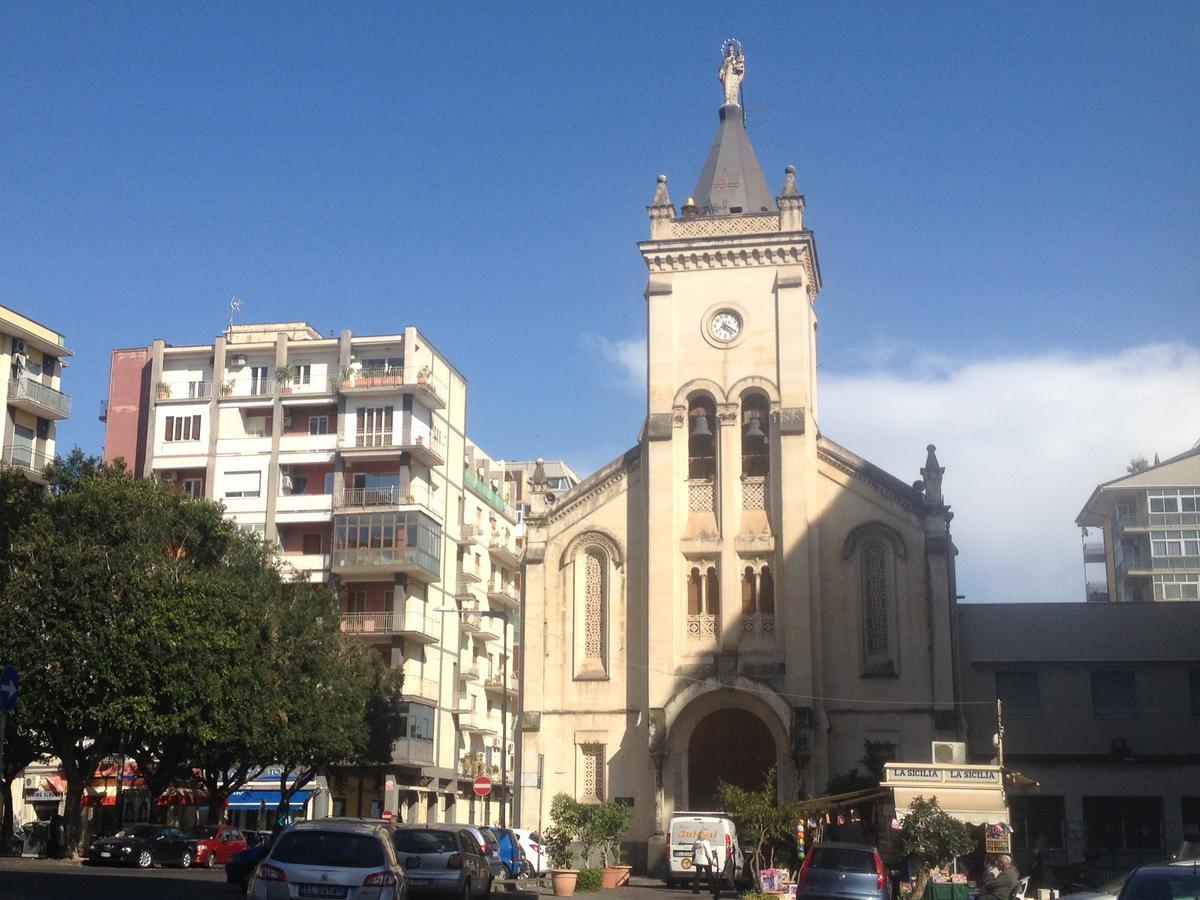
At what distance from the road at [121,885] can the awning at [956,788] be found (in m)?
5.35

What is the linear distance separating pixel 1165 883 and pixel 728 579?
32.4 meters

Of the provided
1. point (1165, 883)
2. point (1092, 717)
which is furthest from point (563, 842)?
point (1165, 883)

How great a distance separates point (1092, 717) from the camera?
4900 centimetres

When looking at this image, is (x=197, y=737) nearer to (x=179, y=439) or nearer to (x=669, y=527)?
(x=669, y=527)

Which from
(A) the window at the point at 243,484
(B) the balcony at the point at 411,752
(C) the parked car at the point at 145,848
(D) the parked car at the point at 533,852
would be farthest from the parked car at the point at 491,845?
(A) the window at the point at 243,484

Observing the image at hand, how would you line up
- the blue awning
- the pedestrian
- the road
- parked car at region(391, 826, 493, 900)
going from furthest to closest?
1. the blue awning
2. the pedestrian
3. the road
4. parked car at region(391, 826, 493, 900)

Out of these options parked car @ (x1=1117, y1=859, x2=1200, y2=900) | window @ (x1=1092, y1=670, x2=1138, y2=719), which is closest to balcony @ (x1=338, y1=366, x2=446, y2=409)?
window @ (x1=1092, y1=670, x2=1138, y2=719)

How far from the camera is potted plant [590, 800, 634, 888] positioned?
39.5 metres

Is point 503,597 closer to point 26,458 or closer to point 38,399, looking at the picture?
point 26,458

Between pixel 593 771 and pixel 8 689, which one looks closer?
pixel 8 689

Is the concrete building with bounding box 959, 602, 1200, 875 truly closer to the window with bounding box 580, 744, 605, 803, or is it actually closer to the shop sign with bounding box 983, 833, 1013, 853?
the window with bounding box 580, 744, 605, 803

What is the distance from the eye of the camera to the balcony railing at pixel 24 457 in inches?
2222

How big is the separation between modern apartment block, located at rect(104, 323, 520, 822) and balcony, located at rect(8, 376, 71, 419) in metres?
6.33

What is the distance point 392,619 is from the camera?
61.4m
